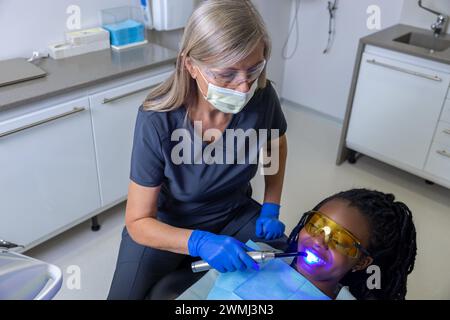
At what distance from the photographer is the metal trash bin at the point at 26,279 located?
2.09ft

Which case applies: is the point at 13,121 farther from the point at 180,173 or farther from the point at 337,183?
the point at 337,183

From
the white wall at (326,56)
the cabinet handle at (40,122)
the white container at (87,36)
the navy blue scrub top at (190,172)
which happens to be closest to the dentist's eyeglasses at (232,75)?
the navy blue scrub top at (190,172)

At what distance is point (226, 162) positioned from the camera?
133cm

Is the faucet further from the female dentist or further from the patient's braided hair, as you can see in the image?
the patient's braided hair

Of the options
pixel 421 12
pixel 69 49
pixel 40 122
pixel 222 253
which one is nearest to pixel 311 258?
pixel 222 253

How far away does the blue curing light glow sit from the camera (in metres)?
1.16

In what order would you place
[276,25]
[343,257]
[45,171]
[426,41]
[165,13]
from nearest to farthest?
1. [343,257]
2. [45,171]
3. [165,13]
4. [426,41]
5. [276,25]

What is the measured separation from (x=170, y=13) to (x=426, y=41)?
1.53 m

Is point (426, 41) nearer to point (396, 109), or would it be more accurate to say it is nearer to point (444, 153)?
point (396, 109)

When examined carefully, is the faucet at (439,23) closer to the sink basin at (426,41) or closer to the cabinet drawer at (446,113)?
the sink basin at (426,41)

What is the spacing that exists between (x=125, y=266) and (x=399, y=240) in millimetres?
805

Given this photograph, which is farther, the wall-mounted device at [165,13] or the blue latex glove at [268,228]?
the wall-mounted device at [165,13]

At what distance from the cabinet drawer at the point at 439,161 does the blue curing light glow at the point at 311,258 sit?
1538 millimetres

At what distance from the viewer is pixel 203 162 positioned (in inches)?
50.9
